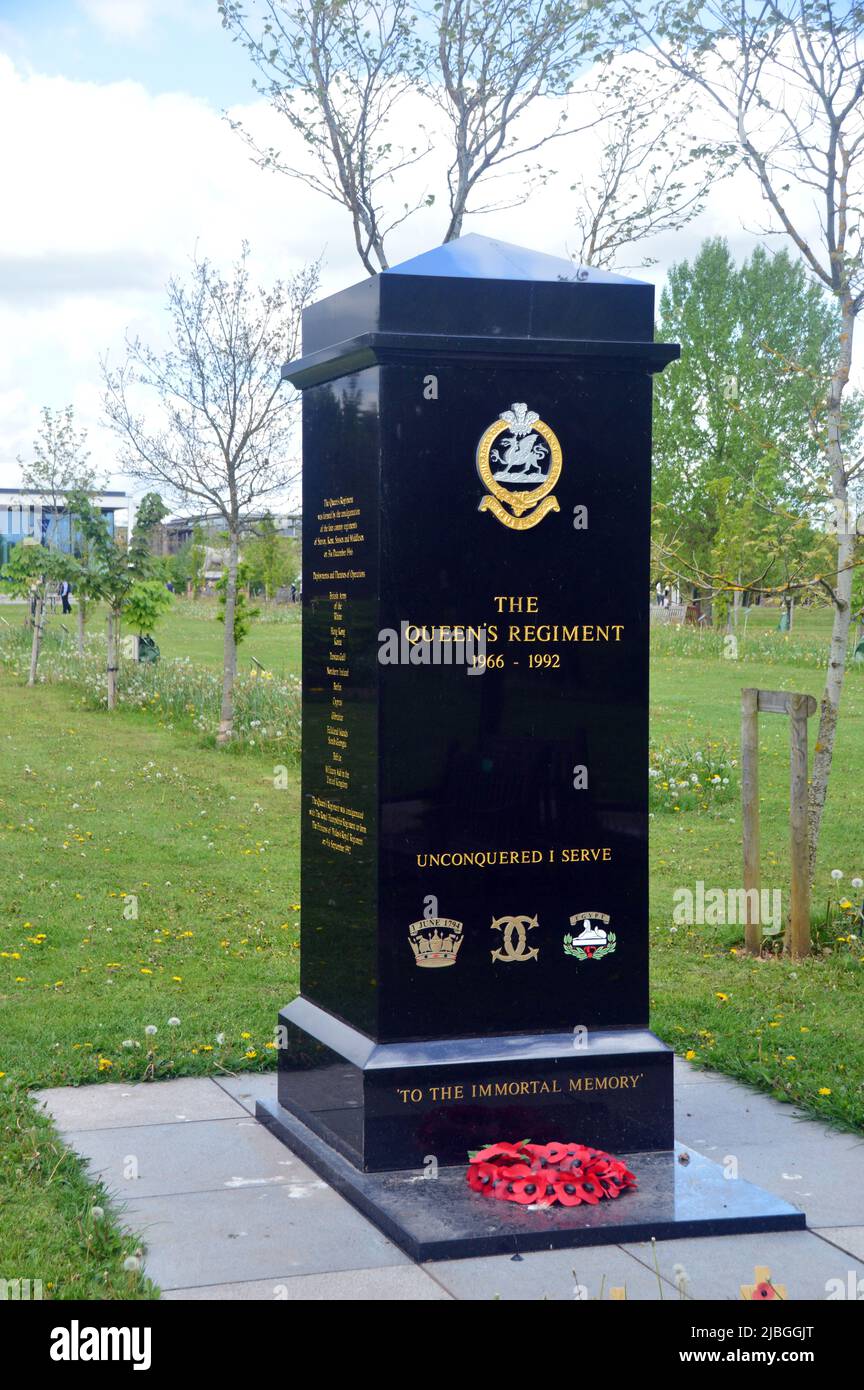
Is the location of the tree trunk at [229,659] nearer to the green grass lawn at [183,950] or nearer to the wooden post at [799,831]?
the green grass lawn at [183,950]

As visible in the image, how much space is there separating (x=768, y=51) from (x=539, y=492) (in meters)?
4.83

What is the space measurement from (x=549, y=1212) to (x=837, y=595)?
488cm

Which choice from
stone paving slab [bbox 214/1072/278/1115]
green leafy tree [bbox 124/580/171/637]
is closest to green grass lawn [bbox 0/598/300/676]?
green leafy tree [bbox 124/580/171/637]

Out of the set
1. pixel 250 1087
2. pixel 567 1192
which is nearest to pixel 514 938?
pixel 567 1192

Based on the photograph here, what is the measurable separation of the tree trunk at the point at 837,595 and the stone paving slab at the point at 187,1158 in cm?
397

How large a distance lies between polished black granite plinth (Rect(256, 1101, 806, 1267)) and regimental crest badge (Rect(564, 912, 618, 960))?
0.71 meters

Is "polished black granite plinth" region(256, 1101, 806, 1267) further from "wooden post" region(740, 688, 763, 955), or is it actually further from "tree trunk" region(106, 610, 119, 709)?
"tree trunk" region(106, 610, 119, 709)

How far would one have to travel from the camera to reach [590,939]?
511 centimetres

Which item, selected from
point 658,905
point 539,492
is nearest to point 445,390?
point 539,492

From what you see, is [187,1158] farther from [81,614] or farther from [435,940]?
[81,614]

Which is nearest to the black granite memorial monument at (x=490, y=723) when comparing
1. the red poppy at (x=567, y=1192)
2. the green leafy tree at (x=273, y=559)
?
the red poppy at (x=567, y=1192)

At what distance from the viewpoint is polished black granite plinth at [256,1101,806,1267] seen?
430cm

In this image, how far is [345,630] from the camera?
17.0 feet

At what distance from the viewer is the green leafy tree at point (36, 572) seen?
20.2m
